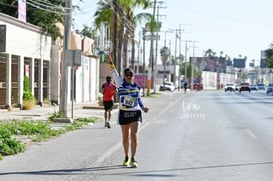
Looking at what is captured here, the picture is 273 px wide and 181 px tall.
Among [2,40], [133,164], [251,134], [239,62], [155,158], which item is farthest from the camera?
[239,62]

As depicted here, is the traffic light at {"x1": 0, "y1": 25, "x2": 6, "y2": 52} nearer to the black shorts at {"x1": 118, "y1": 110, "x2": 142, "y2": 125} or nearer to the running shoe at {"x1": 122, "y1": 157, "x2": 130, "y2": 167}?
the black shorts at {"x1": 118, "y1": 110, "x2": 142, "y2": 125}

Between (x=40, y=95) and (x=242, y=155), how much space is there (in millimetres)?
24865

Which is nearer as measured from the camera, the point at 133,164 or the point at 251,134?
the point at 133,164

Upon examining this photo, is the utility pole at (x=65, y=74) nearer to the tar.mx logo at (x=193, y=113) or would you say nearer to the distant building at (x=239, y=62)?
the tar.mx logo at (x=193, y=113)

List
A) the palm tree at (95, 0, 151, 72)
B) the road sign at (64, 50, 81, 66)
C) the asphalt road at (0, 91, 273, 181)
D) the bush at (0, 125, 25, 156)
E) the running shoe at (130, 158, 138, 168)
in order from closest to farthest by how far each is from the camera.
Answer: the asphalt road at (0, 91, 273, 181) < the running shoe at (130, 158, 138, 168) < the bush at (0, 125, 25, 156) < the road sign at (64, 50, 81, 66) < the palm tree at (95, 0, 151, 72)

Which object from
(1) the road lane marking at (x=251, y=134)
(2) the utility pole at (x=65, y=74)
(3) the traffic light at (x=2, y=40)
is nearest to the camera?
(3) the traffic light at (x=2, y=40)

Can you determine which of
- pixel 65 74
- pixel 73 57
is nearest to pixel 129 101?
pixel 73 57

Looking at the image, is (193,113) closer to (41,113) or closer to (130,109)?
(41,113)

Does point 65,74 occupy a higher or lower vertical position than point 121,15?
lower

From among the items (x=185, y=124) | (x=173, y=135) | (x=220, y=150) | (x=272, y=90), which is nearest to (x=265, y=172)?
(x=220, y=150)

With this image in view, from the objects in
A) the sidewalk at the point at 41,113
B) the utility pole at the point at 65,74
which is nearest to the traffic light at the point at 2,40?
the utility pole at the point at 65,74

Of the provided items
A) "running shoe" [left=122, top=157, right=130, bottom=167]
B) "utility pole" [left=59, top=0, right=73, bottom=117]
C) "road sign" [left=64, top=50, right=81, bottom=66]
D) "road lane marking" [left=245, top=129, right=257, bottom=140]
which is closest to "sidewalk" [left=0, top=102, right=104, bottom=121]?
"utility pole" [left=59, top=0, right=73, bottom=117]

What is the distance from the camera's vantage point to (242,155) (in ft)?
47.9

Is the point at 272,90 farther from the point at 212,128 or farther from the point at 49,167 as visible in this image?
the point at 49,167
